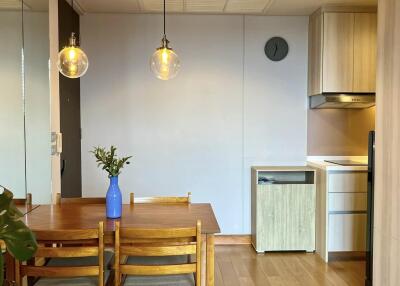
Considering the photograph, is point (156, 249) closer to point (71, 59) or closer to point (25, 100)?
point (71, 59)

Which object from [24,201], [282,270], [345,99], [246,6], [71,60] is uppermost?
[246,6]

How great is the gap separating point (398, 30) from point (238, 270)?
2.46 meters

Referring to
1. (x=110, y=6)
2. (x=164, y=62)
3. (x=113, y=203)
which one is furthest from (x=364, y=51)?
(x=113, y=203)

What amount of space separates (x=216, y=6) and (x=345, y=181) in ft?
7.33

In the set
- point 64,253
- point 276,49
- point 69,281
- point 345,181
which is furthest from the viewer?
point 276,49

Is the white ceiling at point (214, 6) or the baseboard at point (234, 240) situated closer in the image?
the white ceiling at point (214, 6)

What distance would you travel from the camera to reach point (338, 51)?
414 centimetres

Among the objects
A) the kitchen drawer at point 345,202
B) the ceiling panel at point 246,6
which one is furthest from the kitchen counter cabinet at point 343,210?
the ceiling panel at point 246,6

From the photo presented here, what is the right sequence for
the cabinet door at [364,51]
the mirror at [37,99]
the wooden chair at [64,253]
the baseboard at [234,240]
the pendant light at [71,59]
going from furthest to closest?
the baseboard at [234,240]
the cabinet door at [364,51]
the mirror at [37,99]
the pendant light at [71,59]
the wooden chair at [64,253]

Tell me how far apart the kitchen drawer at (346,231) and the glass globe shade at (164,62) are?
220cm

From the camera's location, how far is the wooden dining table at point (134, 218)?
2266 millimetres

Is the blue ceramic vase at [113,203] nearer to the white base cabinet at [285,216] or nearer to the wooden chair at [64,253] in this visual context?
the wooden chair at [64,253]

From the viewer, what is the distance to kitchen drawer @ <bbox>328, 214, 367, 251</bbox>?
13.0 feet

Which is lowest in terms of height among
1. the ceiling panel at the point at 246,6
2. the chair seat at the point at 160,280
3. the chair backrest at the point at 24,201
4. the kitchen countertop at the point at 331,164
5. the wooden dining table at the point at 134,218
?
the chair seat at the point at 160,280
